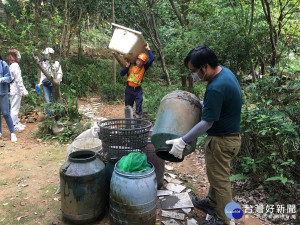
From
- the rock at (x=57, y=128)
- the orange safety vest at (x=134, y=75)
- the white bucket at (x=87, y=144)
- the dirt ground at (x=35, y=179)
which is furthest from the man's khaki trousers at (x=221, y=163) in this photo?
the rock at (x=57, y=128)

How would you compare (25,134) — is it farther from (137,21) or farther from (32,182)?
(137,21)

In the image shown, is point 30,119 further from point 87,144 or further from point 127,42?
point 87,144

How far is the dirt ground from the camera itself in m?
3.10

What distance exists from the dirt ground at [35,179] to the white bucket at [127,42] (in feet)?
7.77

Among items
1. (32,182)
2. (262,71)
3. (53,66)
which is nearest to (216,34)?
(262,71)

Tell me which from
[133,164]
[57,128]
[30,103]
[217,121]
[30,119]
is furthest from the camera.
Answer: [30,103]

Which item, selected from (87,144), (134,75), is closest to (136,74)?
(134,75)

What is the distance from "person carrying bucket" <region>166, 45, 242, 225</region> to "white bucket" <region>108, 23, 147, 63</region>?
111 inches

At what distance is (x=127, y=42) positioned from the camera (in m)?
5.15

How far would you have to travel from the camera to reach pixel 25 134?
6125mm

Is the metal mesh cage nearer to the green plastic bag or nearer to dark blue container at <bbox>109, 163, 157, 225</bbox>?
the green plastic bag

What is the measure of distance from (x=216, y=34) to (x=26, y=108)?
5721 mm

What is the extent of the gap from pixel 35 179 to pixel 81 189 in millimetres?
1656

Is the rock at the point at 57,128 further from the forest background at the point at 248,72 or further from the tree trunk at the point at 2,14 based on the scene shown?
the tree trunk at the point at 2,14
